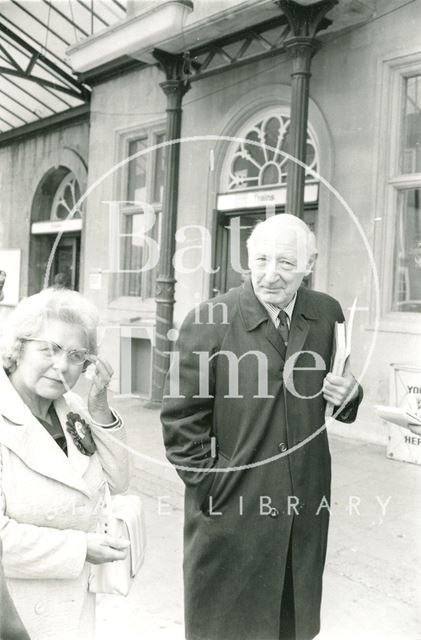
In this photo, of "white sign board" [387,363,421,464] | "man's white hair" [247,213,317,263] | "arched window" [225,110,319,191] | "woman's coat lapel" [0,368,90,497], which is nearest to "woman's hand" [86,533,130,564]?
"woman's coat lapel" [0,368,90,497]

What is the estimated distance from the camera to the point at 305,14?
5.45m

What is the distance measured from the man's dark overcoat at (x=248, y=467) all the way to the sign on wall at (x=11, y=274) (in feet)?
34.0

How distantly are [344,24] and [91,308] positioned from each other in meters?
5.24

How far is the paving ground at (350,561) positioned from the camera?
8.98ft

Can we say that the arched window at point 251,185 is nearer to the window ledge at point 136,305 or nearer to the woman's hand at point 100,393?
the window ledge at point 136,305

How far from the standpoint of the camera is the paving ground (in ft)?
8.98

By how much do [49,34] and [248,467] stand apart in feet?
26.9

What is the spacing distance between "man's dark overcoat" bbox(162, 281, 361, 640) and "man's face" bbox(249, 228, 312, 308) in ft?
0.22

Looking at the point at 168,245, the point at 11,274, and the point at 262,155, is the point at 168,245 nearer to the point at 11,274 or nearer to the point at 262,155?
the point at 262,155

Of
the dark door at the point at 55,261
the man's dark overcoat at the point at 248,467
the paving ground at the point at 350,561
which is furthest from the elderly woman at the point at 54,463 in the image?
the dark door at the point at 55,261

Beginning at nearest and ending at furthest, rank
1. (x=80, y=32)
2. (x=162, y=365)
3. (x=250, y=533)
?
1. (x=250, y=533)
2. (x=162, y=365)
3. (x=80, y=32)

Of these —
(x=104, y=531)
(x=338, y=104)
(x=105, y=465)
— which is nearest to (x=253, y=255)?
(x=105, y=465)

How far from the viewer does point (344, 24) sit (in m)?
5.86

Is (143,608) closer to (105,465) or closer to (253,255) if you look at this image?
(105,465)
